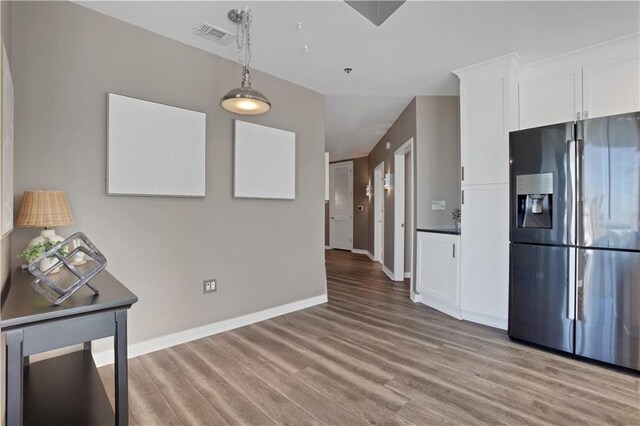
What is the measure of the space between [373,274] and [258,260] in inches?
117

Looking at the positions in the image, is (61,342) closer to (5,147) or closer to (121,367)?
(121,367)

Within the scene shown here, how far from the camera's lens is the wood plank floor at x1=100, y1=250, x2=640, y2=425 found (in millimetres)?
1755

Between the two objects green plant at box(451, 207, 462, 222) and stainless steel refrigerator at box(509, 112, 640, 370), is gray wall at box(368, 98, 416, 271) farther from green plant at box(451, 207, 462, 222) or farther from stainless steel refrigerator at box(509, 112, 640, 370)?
stainless steel refrigerator at box(509, 112, 640, 370)

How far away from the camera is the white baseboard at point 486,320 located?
3.02 m

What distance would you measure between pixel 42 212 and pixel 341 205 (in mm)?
7590

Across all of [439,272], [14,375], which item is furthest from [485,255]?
[14,375]

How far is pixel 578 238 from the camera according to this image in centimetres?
243

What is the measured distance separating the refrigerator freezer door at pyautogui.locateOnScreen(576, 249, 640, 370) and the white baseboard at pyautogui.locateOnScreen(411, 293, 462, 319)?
3.58ft

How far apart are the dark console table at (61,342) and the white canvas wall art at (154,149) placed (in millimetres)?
918

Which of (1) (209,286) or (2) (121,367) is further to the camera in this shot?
(1) (209,286)

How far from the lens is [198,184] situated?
2.79 metres

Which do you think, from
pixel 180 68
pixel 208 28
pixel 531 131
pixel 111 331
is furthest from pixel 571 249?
pixel 180 68

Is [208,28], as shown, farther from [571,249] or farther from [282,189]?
[571,249]

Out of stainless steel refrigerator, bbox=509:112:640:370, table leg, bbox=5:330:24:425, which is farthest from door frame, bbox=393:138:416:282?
table leg, bbox=5:330:24:425
